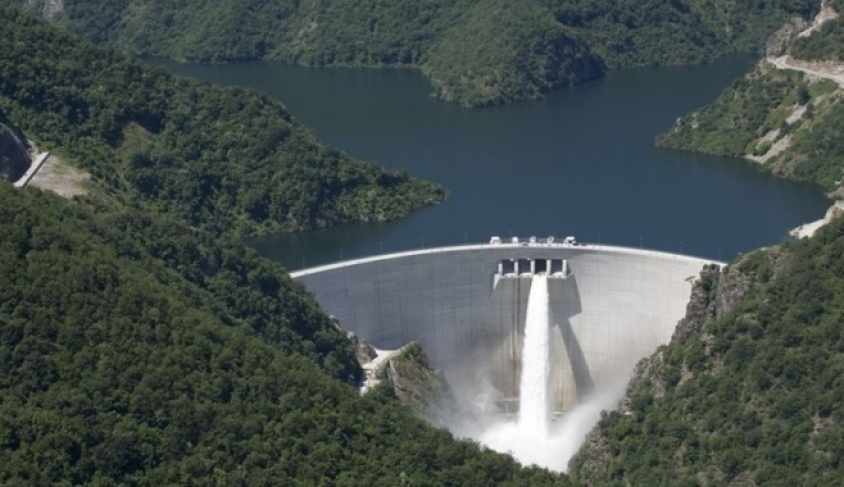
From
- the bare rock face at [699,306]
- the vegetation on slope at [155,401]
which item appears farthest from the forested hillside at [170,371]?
the bare rock face at [699,306]

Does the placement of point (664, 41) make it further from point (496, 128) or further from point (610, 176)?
point (610, 176)

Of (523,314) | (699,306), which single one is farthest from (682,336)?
(523,314)

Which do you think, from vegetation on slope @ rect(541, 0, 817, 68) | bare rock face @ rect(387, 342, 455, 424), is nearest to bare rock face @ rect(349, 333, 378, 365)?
bare rock face @ rect(387, 342, 455, 424)

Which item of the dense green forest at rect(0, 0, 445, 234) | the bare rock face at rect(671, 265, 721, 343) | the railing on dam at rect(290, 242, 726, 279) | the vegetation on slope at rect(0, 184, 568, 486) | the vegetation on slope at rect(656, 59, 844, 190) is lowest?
the vegetation on slope at rect(0, 184, 568, 486)

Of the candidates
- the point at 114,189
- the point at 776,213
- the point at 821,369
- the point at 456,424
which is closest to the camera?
the point at 821,369

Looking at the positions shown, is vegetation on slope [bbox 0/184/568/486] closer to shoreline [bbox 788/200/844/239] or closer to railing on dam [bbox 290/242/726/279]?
railing on dam [bbox 290/242/726/279]

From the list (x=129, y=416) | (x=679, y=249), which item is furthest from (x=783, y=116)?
(x=129, y=416)

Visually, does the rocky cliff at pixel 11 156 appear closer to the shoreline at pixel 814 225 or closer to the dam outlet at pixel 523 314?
the dam outlet at pixel 523 314
